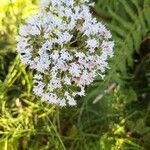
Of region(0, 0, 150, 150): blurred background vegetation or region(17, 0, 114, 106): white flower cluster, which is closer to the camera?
region(17, 0, 114, 106): white flower cluster

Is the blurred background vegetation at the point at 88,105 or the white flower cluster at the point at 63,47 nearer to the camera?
the white flower cluster at the point at 63,47

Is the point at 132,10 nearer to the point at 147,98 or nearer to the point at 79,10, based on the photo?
the point at 147,98

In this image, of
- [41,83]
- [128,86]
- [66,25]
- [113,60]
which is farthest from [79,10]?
[128,86]

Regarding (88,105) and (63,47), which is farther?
(88,105)
